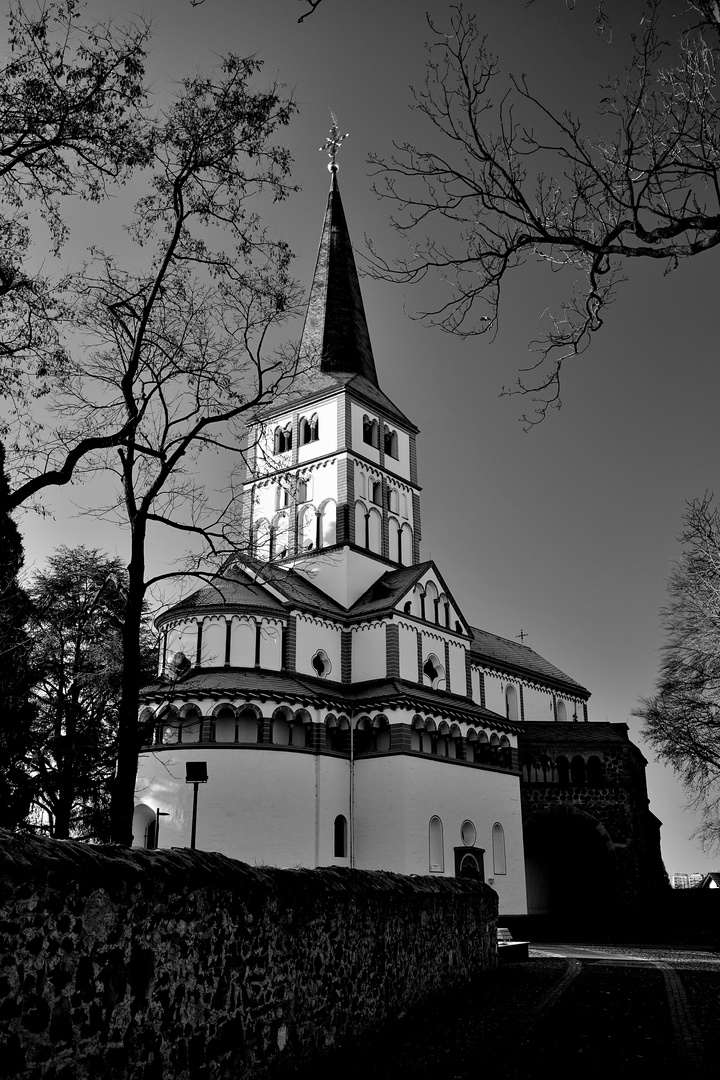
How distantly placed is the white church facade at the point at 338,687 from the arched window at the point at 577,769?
364 cm

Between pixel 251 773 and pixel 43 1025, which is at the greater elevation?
pixel 251 773

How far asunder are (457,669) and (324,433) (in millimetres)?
13012

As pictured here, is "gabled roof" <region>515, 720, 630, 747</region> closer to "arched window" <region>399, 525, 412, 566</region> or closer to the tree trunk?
"arched window" <region>399, 525, 412, 566</region>

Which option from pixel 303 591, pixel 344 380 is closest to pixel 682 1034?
pixel 303 591

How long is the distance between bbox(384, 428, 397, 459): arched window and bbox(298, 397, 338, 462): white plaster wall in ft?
11.4

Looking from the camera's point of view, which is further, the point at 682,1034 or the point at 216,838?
the point at 216,838

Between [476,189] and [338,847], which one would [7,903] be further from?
[338,847]

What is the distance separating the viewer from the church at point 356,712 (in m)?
32.8

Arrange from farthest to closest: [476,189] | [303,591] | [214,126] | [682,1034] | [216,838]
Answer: [303,591] → [216,838] → [214,126] → [682,1034] → [476,189]

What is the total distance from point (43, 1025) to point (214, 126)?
48.0 feet

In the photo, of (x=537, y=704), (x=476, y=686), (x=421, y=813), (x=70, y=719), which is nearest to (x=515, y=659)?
(x=537, y=704)

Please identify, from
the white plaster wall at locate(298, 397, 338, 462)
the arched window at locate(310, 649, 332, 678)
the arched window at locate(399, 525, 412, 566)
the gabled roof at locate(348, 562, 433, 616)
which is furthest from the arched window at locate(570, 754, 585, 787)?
the white plaster wall at locate(298, 397, 338, 462)

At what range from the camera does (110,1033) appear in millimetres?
6199

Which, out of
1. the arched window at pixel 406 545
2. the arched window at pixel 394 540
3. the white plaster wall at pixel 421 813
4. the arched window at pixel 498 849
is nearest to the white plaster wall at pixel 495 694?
the arched window at pixel 406 545
